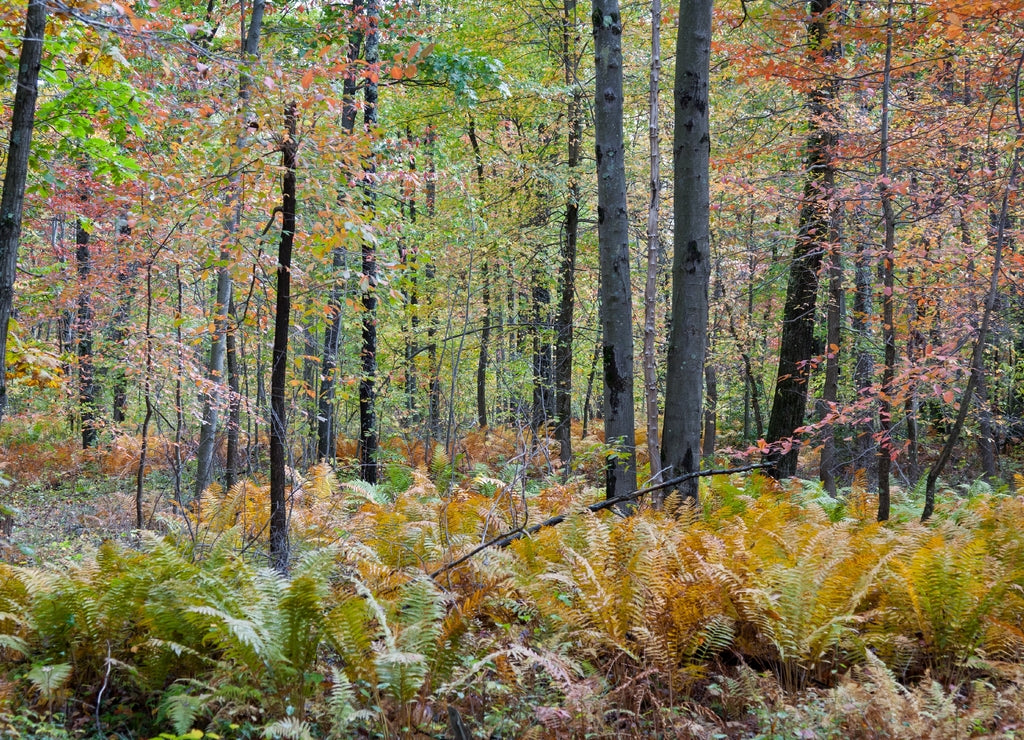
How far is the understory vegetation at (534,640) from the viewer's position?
2844 millimetres

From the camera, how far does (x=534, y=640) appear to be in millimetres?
3643

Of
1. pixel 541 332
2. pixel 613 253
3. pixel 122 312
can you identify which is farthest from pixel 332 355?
pixel 541 332

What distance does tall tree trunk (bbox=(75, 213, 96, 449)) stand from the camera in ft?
31.2

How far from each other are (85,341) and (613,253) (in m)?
9.82

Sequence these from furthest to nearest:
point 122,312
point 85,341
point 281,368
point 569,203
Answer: point 85,341, point 569,203, point 122,312, point 281,368

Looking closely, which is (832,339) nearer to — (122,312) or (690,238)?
(690,238)

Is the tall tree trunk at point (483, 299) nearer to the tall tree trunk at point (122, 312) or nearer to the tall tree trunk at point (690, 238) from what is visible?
the tall tree trunk at point (122, 312)

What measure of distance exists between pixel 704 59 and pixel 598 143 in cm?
106

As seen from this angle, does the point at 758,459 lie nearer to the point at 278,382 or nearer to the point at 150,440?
the point at 278,382

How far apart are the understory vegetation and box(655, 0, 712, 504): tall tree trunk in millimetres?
1225

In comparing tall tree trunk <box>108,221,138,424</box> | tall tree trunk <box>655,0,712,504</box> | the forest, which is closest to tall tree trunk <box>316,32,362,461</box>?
the forest

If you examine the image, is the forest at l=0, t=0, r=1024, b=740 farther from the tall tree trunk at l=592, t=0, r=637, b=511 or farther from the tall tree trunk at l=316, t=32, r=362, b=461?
the tall tree trunk at l=316, t=32, r=362, b=461

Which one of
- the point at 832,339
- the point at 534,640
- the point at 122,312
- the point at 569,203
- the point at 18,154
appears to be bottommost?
the point at 534,640

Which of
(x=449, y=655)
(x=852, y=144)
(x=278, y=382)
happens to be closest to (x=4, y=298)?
(x=278, y=382)
